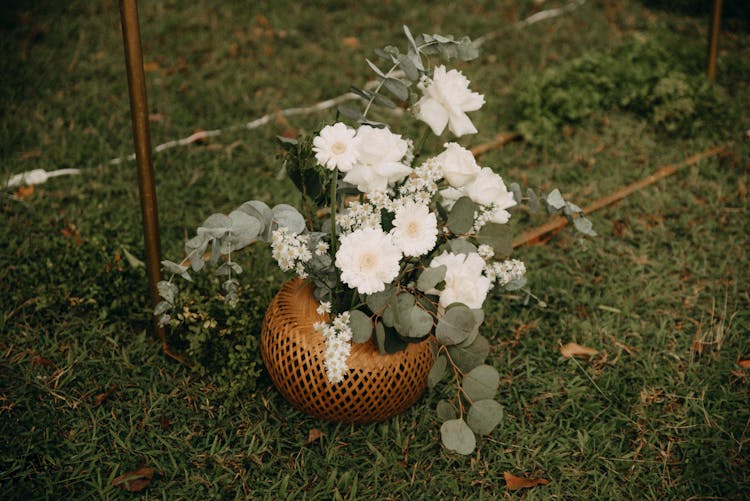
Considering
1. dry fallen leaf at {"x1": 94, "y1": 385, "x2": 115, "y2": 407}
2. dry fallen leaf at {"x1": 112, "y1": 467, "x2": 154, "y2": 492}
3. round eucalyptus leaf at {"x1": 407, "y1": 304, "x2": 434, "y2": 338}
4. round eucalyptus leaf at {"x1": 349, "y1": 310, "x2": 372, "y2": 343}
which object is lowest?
dry fallen leaf at {"x1": 112, "y1": 467, "x2": 154, "y2": 492}

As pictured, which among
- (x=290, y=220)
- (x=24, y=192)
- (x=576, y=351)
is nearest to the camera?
(x=290, y=220)

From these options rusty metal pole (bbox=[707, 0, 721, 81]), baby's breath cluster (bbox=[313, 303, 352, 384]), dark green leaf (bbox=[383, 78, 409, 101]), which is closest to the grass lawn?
rusty metal pole (bbox=[707, 0, 721, 81])

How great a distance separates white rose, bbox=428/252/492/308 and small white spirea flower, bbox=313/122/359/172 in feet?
1.14

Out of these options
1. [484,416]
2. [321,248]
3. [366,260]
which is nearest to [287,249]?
[321,248]

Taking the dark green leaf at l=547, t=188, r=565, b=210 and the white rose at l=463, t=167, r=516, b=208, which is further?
the dark green leaf at l=547, t=188, r=565, b=210

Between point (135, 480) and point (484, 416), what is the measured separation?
1.00 m

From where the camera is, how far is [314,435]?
79.1 inches

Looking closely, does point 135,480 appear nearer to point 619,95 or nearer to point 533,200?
point 533,200

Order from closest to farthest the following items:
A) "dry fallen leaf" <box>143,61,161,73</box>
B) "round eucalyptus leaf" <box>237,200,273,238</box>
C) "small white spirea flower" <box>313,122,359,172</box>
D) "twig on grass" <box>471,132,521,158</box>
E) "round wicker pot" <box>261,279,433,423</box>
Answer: "small white spirea flower" <box>313,122,359,172</box> < "round eucalyptus leaf" <box>237,200,273,238</box> < "round wicker pot" <box>261,279,433,423</box> < "twig on grass" <box>471,132,521,158</box> < "dry fallen leaf" <box>143,61,161,73</box>

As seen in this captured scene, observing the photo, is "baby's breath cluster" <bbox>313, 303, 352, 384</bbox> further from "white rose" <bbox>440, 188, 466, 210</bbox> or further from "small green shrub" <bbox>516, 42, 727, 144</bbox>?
"small green shrub" <bbox>516, 42, 727, 144</bbox>

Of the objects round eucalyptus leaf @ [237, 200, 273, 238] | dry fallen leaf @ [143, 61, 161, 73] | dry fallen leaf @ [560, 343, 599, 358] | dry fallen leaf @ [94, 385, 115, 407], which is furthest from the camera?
dry fallen leaf @ [143, 61, 161, 73]

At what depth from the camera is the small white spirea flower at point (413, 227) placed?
1527mm

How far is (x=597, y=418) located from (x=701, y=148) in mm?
1904

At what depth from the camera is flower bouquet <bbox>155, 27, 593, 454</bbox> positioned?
59.8 inches
